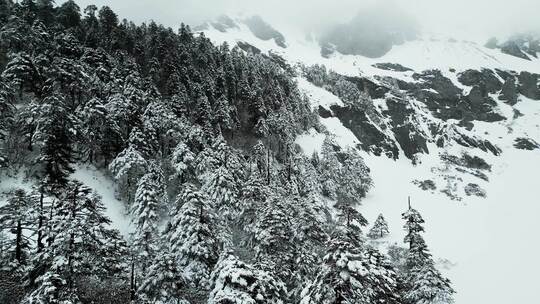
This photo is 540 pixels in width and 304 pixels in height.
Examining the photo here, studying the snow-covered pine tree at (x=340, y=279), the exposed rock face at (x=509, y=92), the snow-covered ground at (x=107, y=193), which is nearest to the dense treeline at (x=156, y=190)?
the snow-covered pine tree at (x=340, y=279)

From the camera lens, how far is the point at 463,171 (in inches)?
4803

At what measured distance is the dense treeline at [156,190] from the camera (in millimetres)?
24844

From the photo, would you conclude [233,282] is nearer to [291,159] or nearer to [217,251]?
[217,251]

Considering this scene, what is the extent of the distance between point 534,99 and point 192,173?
202754 mm

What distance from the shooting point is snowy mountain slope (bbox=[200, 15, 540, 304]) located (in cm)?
7800

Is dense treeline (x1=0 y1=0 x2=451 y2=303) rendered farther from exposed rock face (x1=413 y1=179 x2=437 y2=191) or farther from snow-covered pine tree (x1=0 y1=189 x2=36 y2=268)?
exposed rock face (x1=413 y1=179 x2=437 y2=191)

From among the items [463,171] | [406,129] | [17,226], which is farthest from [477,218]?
[17,226]

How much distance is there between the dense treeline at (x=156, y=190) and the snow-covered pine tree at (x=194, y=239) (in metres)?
0.13

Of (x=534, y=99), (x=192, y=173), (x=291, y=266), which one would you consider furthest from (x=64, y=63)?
(x=534, y=99)

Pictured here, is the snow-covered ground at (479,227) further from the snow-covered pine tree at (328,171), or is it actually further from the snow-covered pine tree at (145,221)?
the snow-covered pine tree at (145,221)

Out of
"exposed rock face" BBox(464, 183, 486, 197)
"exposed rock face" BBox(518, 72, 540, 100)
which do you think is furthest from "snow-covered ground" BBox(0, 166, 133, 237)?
"exposed rock face" BBox(518, 72, 540, 100)

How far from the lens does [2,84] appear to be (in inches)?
1628

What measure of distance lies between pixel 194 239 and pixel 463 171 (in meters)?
113

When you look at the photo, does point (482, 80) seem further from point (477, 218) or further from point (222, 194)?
point (222, 194)
